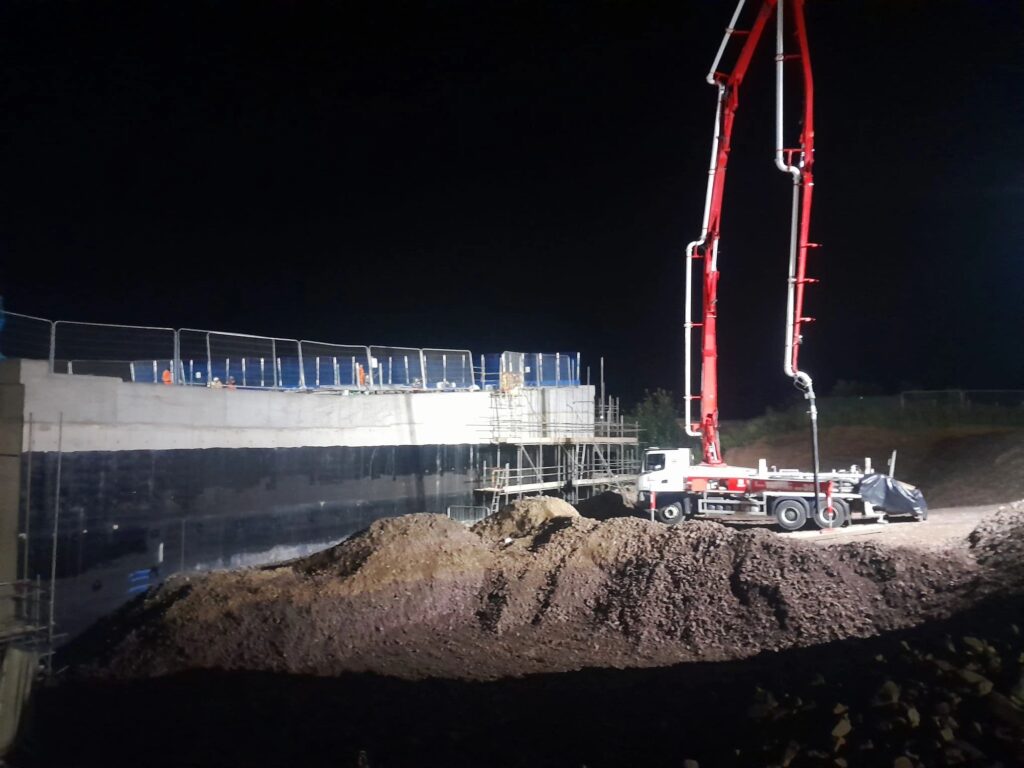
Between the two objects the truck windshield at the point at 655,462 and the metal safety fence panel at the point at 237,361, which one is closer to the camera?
the metal safety fence panel at the point at 237,361

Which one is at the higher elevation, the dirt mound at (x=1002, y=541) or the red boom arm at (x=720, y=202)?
the red boom arm at (x=720, y=202)

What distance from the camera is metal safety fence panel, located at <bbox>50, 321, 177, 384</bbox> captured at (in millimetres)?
17234

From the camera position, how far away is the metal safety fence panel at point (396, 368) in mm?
25969

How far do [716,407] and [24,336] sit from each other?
1583cm

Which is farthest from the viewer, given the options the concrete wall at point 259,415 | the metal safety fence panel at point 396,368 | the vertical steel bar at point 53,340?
the metal safety fence panel at point 396,368

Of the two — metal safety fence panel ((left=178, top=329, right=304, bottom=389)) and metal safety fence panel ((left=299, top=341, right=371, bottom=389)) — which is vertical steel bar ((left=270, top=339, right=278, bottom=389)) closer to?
metal safety fence panel ((left=178, top=329, right=304, bottom=389))

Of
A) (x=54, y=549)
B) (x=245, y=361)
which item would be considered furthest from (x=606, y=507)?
(x=54, y=549)

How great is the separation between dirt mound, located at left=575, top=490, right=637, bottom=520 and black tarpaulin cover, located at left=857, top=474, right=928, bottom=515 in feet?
22.9

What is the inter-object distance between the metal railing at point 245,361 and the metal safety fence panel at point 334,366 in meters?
0.03

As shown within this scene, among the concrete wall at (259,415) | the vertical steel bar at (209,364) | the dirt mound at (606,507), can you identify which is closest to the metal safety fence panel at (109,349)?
the vertical steel bar at (209,364)

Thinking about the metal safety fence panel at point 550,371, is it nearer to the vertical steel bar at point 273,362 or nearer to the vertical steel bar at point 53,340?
the vertical steel bar at point 273,362

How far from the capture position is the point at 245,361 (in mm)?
21734

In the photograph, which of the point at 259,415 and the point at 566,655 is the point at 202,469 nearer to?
the point at 259,415

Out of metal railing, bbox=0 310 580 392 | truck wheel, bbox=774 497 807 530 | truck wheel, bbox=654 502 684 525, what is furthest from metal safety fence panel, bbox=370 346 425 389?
truck wheel, bbox=774 497 807 530
